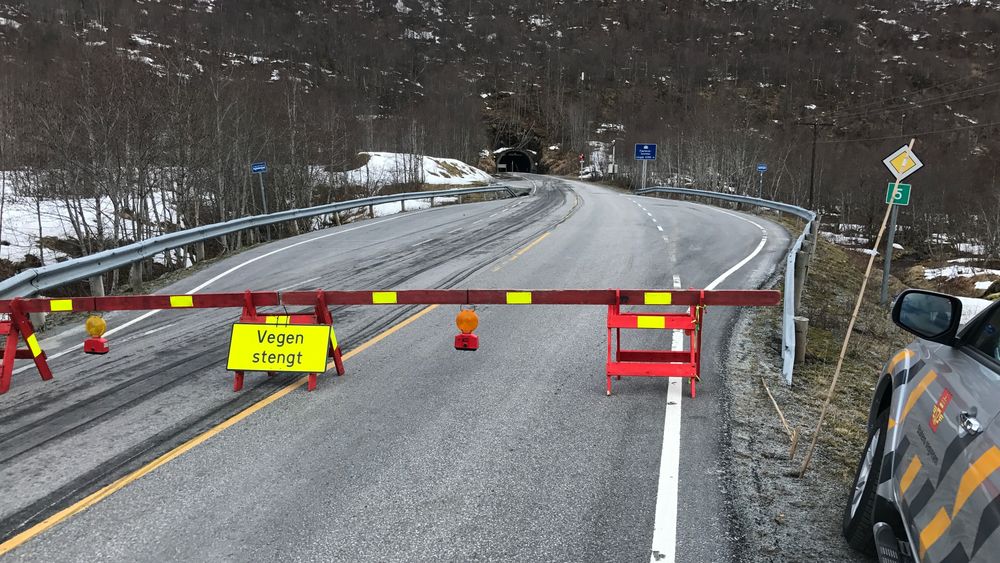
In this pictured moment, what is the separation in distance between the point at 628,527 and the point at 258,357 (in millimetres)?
4500

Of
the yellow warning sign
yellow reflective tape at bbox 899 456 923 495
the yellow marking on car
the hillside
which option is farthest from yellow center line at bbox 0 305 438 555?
the hillside

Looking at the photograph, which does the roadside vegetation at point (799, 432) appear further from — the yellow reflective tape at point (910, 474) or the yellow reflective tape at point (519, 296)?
the yellow reflective tape at point (519, 296)

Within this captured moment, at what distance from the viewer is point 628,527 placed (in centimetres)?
376

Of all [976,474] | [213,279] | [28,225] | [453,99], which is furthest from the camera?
[453,99]

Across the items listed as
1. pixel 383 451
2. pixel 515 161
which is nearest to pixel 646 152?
pixel 383 451

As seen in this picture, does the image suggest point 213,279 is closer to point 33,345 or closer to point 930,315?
point 33,345

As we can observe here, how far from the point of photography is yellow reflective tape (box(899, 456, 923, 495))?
254 cm

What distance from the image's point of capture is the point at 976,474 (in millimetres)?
2010

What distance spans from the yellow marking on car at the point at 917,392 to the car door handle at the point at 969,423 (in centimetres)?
52

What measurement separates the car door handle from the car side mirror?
1.92 feet

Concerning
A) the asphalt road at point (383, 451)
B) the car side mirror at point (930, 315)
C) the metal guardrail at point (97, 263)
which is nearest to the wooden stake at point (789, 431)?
the asphalt road at point (383, 451)

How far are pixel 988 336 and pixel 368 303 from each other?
544 centimetres

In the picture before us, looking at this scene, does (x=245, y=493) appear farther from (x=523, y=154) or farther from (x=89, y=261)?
(x=523, y=154)

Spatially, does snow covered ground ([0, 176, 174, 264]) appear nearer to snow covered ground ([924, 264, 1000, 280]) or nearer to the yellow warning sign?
the yellow warning sign
